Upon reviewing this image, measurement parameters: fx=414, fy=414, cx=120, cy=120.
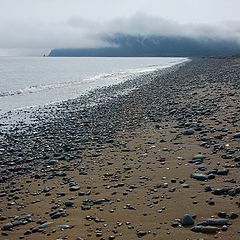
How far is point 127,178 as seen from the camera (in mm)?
12039

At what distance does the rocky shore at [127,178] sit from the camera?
8586 mm

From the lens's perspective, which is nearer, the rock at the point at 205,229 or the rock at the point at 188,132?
the rock at the point at 205,229

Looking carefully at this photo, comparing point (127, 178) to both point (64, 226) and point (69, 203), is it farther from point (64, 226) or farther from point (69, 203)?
point (64, 226)

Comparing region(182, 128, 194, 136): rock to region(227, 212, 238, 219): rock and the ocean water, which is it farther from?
the ocean water

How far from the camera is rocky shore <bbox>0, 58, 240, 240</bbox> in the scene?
8.59 metres

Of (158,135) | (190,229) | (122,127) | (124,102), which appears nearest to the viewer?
(190,229)

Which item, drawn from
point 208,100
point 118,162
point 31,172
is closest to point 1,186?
point 31,172

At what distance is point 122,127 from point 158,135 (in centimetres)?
349

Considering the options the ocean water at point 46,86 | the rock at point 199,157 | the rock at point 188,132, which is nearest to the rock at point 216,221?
the rock at point 199,157

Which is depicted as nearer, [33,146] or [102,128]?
[33,146]

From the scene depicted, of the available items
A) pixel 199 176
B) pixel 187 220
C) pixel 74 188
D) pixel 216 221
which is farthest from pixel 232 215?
pixel 74 188

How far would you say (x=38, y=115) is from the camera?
97.1 feet

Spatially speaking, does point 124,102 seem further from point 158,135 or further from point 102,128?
point 158,135

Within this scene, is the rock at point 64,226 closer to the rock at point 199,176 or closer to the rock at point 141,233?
the rock at point 141,233
